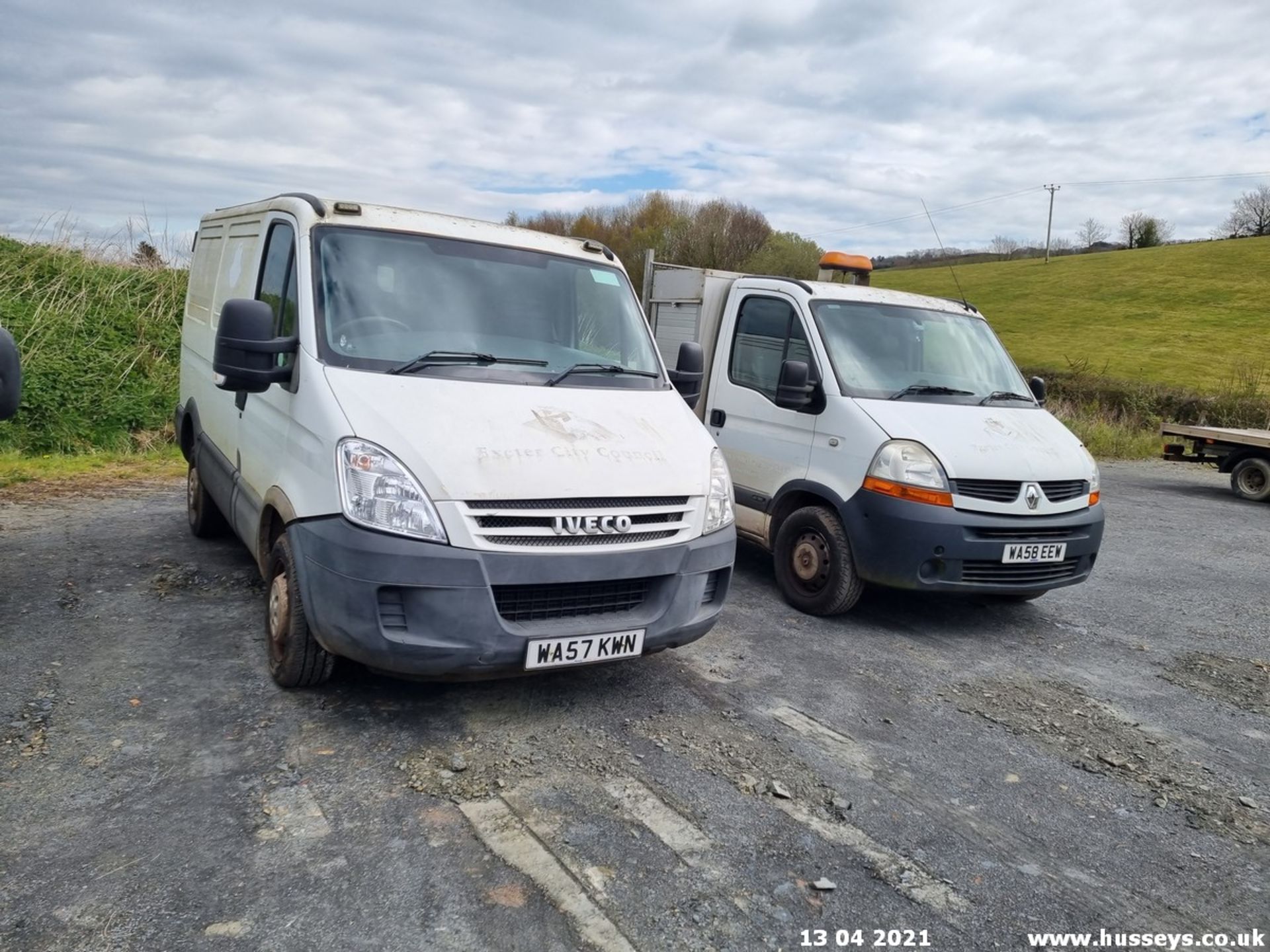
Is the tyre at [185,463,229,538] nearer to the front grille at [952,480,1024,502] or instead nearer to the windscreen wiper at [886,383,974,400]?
the windscreen wiper at [886,383,974,400]

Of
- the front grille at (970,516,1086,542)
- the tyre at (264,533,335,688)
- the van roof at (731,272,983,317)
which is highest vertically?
the van roof at (731,272,983,317)

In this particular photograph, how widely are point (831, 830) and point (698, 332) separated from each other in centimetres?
471

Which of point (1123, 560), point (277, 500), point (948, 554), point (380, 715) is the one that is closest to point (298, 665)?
point (380, 715)

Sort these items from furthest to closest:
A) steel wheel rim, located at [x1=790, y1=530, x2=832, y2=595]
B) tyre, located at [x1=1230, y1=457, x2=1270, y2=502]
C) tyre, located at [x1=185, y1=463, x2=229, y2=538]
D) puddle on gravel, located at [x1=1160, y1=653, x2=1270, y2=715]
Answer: tyre, located at [x1=1230, y1=457, x2=1270, y2=502]
tyre, located at [x1=185, y1=463, x2=229, y2=538]
steel wheel rim, located at [x1=790, y1=530, x2=832, y2=595]
puddle on gravel, located at [x1=1160, y1=653, x2=1270, y2=715]

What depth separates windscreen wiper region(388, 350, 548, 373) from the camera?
420 centimetres

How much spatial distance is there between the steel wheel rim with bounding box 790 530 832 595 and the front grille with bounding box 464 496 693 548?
7.07 ft

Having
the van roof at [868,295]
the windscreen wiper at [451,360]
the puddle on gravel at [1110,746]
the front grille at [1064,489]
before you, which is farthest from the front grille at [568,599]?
the van roof at [868,295]

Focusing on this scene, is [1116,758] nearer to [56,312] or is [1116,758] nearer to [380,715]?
[380,715]

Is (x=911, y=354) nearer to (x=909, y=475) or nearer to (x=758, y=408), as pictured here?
(x=758, y=408)

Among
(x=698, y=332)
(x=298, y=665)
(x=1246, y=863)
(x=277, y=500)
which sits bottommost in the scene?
(x=1246, y=863)

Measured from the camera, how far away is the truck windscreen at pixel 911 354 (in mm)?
6223

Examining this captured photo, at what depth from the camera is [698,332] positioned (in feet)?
24.4

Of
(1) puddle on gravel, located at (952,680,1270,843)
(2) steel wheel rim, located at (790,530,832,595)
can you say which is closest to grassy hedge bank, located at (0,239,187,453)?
(2) steel wheel rim, located at (790,530,832,595)

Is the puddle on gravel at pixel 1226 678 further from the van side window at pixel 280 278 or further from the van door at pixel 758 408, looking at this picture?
the van side window at pixel 280 278
